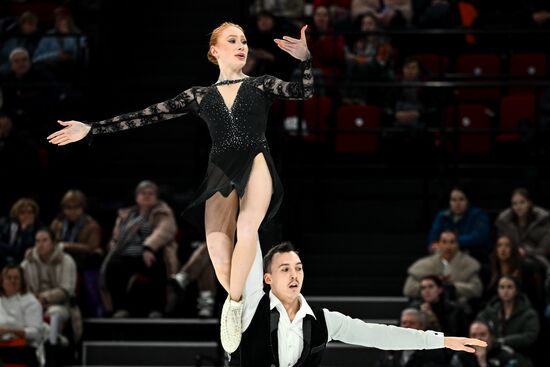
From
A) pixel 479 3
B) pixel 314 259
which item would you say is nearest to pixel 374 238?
pixel 314 259

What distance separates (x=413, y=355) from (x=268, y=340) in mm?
3718

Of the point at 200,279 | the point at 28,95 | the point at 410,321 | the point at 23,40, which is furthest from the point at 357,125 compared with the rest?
the point at 23,40

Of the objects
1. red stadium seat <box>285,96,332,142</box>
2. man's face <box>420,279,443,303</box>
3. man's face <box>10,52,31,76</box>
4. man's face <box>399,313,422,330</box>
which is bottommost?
man's face <box>399,313,422,330</box>

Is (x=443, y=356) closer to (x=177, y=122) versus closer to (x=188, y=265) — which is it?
(x=188, y=265)

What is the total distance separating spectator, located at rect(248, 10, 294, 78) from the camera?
11992mm

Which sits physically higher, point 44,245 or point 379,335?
point 379,335

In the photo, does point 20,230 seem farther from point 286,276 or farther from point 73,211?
point 286,276

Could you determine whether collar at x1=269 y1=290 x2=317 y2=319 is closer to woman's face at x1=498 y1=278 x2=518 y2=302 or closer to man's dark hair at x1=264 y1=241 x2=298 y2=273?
man's dark hair at x1=264 y1=241 x2=298 y2=273

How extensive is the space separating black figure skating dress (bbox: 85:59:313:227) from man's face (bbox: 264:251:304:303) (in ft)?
0.68

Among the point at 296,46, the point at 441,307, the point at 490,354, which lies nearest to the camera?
the point at 296,46

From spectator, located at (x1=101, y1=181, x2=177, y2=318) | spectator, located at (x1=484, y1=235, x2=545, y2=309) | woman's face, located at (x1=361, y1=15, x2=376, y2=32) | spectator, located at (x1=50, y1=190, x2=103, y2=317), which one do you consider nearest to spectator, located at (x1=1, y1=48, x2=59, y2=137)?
spectator, located at (x1=50, y1=190, x2=103, y2=317)

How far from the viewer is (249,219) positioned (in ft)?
20.6

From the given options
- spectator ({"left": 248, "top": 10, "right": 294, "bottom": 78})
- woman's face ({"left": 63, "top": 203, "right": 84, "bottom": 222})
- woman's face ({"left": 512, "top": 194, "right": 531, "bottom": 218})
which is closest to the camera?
woman's face ({"left": 512, "top": 194, "right": 531, "bottom": 218})

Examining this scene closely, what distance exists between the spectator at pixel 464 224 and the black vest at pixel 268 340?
15.7 ft
